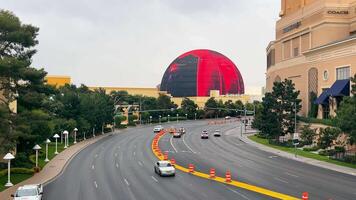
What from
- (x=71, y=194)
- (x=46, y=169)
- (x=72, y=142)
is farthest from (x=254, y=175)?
(x=72, y=142)

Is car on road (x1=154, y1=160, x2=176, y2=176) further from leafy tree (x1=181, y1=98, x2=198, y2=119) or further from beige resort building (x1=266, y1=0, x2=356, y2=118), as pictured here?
leafy tree (x1=181, y1=98, x2=198, y2=119)

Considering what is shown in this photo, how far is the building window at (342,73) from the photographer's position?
73312 mm

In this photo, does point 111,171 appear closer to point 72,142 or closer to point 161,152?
point 161,152

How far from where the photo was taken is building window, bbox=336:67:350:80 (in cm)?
7331

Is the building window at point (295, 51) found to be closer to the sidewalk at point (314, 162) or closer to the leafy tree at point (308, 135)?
the leafy tree at point (308, 135)

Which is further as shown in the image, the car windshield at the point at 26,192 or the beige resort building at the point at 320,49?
the beige resort building at the point at 320,49

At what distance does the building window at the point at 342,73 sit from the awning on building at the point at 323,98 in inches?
126

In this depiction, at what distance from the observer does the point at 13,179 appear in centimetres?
4044

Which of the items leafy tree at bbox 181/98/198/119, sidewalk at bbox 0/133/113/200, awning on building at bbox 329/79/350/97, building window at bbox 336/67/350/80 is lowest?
sidewalk at bbox 0/133/113/200

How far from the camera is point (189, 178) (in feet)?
132

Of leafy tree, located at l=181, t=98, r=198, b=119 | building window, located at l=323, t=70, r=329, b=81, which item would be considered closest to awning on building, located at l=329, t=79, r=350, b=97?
building window, located at l=323, t=70, r=329, b=81

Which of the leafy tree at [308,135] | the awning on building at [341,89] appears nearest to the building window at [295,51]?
the awning on building at [341,89]

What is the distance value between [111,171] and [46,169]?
7370 mm

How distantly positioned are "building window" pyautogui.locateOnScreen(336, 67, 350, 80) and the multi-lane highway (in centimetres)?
2111
